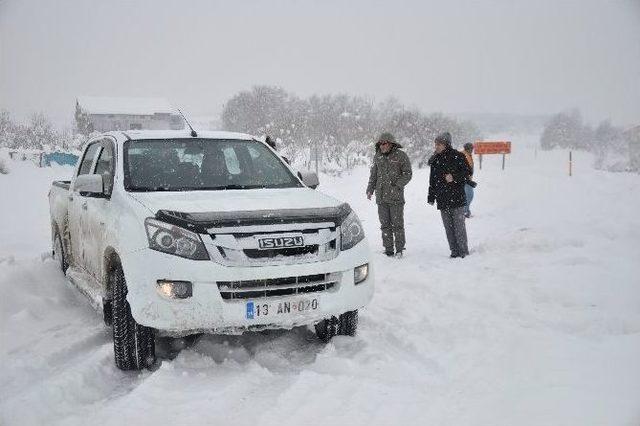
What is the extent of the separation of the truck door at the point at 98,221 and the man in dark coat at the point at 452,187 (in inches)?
187

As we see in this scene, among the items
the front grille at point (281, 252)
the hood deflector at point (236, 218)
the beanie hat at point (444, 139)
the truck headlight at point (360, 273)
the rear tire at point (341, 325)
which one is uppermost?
the beanie hat at point (444, 139)

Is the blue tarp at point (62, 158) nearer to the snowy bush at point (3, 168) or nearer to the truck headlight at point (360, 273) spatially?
the snowy bush at point (3, 168)

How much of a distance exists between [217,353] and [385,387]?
1.39m

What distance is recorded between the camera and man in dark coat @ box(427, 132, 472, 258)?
7.87 meters

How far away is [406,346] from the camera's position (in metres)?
4.28

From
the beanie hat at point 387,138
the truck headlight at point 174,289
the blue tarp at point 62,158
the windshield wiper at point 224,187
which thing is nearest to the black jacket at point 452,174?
the beanie hat at point 387,138

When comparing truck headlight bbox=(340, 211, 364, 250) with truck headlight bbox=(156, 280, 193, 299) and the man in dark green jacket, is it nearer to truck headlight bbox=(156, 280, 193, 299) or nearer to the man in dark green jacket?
truck headlight bbox=(156, 280, 193, 299)

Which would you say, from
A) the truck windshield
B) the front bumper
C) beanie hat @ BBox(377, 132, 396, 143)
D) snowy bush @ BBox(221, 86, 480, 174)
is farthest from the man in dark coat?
snowy bush @ BBox(221, 86, 480, 174)

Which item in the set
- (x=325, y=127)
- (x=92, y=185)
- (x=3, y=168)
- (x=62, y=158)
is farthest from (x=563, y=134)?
(x=92, y=185)

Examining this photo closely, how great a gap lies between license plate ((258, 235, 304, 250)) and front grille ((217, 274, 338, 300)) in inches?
8.9

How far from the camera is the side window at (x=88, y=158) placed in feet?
18.2

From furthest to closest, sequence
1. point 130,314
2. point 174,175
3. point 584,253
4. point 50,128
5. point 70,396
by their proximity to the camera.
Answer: point 50,128 < point 584,253 < point 174,175 < point 130,314 < point 70,396

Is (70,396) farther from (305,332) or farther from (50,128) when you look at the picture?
(50,128)

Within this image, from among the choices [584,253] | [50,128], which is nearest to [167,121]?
[50,128]
